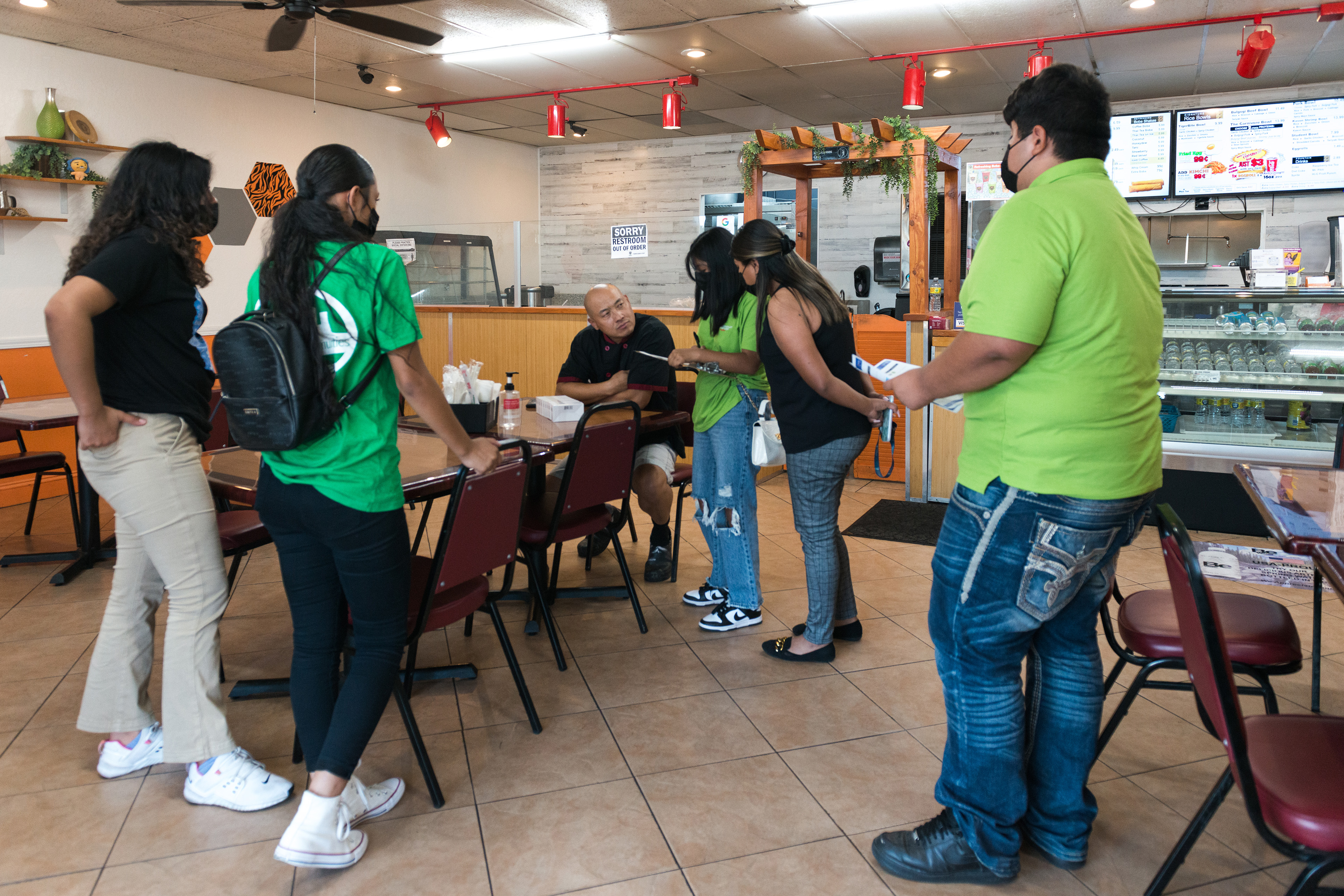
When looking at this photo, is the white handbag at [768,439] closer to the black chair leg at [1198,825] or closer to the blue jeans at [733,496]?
the blue jeans at [733,496]

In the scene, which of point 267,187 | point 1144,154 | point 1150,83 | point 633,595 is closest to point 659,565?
point 633,595

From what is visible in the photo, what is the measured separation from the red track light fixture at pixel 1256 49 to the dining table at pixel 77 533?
19.6 feet

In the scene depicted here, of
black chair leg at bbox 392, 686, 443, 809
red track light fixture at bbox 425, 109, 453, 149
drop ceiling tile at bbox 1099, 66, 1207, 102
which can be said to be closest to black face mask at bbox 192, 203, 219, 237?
black chair leg at bbox 392, 686, 443, 809

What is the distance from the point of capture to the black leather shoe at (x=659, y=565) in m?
3.87

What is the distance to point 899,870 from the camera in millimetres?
1900

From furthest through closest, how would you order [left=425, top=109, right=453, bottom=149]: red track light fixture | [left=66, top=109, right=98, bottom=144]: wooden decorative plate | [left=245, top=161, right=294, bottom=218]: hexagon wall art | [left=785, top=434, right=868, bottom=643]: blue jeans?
1. [left=425, top=109, right=453, bottom=149]: red track light fixture
2. [left=245, top=161, right=294, bottom=218]: hexagon wall art
3. [left=66, top=109, right=98, bottom=144]: wooden decorative plate
4. [left=785, top=434, right=868, bottom=643]: blue jeans

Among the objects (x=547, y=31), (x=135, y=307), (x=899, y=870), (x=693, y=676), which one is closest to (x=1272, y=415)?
(x=693, y=676)

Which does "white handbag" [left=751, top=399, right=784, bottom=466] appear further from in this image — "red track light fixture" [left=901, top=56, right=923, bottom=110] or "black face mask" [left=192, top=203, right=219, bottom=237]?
"red track light fixture" [left=901, top=56, right=923, bottom=110]

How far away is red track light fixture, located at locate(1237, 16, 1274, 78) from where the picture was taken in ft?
15.6

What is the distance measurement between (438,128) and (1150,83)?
540cm

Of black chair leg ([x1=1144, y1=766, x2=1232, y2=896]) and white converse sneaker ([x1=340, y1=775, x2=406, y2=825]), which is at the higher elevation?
black chair leg ([x1=1144, y1=766, x2=1232, y2=896])

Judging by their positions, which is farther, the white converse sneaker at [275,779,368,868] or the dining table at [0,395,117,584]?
the dining table at [0,395,117,584]

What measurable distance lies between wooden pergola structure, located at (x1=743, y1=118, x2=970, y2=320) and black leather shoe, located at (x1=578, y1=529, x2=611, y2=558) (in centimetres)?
222

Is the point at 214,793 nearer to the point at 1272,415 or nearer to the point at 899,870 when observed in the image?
the point at 899,870
